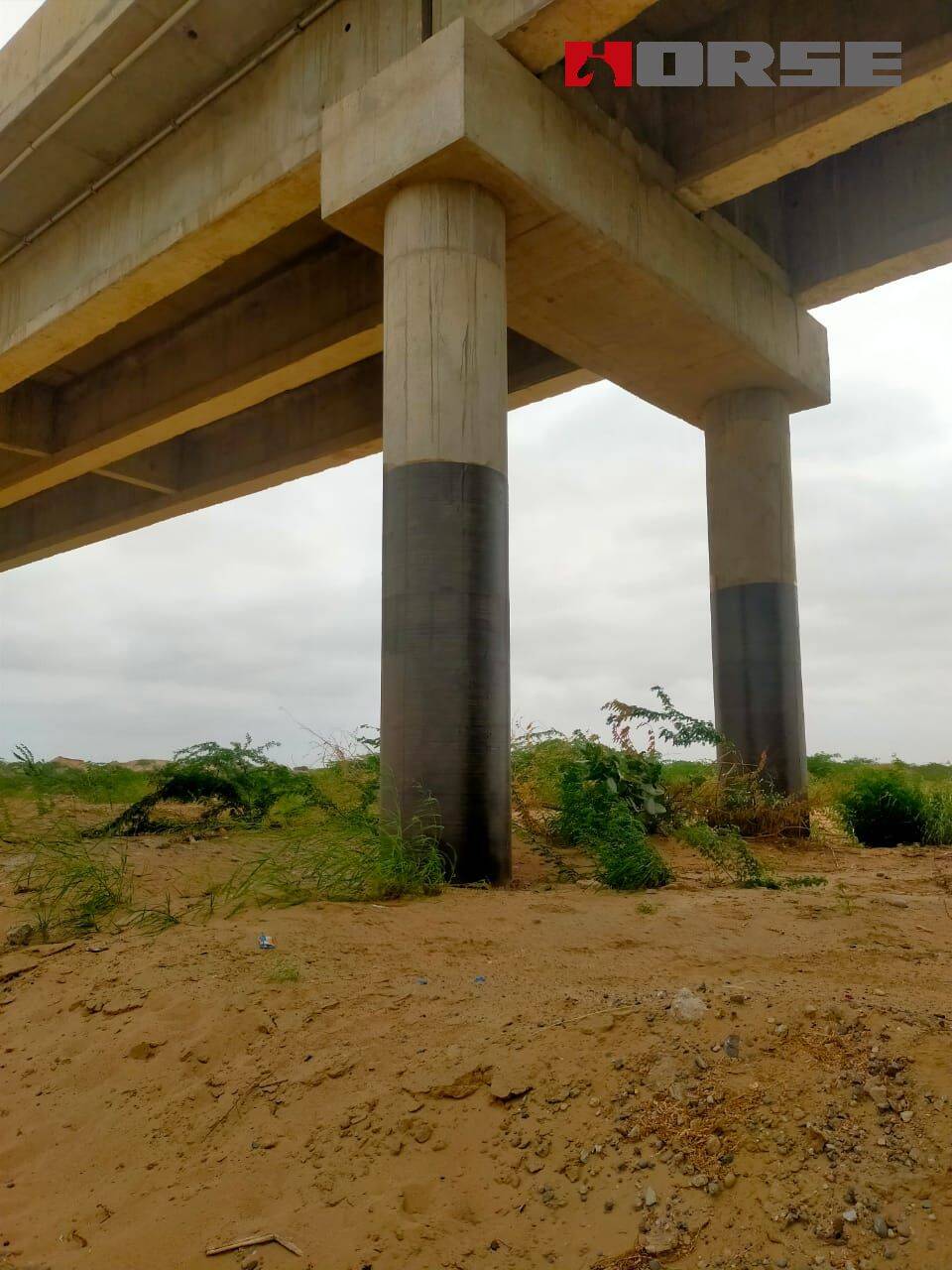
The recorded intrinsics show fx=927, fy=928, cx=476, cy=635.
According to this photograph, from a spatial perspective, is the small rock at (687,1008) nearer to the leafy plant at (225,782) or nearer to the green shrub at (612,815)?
the green shrub at (612,815)

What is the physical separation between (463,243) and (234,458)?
935 cm

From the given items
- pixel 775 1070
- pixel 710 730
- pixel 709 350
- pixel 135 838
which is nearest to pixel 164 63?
pixel 709 350

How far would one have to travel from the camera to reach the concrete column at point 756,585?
985 cm

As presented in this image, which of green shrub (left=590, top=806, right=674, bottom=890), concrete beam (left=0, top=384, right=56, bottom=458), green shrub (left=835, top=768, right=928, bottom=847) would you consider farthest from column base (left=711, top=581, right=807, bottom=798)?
concrete beam (left=0, top=384, right=56, bottom=458)

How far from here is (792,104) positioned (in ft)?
25.5

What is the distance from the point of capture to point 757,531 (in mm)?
10117

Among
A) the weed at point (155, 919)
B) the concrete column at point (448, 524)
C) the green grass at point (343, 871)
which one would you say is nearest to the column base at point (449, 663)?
the concrete column at point (448, 524)

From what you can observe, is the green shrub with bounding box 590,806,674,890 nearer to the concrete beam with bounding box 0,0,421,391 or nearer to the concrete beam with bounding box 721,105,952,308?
the concrete beam with bounding box 0,0,421,391

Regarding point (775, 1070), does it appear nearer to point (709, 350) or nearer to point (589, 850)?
point (589, 850)

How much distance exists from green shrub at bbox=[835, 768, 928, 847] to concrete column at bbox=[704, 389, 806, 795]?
0.85 meters

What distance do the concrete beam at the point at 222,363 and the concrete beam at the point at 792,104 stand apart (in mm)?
3430

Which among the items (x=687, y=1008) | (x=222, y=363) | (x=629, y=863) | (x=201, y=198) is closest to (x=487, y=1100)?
(x=687, y=1008)

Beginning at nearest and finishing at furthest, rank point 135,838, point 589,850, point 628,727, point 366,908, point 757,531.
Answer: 1. point 366,908
2. point 589,850
3. point 135,838
4. point 628,727
5. point 757,531

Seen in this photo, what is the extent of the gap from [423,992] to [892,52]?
7987mm
